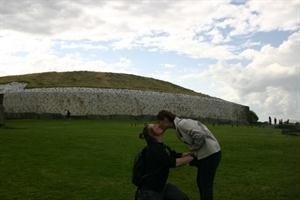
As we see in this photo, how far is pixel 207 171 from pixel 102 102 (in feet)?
Result: 161

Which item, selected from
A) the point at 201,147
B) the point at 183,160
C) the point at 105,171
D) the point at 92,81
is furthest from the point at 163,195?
the point at 92,81

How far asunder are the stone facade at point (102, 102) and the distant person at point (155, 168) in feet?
159

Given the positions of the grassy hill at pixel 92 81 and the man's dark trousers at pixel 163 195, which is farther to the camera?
the grassy hill at pixel 92 81

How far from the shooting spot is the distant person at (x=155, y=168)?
25.3ft

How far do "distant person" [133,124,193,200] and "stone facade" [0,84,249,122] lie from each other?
159 ft

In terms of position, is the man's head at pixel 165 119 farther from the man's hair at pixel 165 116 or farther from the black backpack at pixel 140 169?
the black backpack at pixel 140 169

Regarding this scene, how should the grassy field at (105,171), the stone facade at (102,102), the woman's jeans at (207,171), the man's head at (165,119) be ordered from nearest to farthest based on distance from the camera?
the man's head at (165,119), the woman's jeans at (207,171), the grassy field at (105,171), the stone facade at (102,102)

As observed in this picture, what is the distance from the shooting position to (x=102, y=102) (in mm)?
57344

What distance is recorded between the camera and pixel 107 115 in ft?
184

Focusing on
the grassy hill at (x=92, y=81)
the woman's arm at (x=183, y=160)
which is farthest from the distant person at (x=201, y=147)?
the grassy hill at (x=92, y=81)

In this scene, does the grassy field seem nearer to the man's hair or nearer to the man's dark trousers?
the man's dark trousers

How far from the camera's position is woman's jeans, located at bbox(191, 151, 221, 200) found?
28.6 feet

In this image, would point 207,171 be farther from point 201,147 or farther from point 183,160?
point 183,160

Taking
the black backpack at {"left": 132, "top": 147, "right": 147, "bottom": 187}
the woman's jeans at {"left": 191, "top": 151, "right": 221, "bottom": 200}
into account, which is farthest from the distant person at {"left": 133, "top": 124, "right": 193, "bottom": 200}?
the woman's jeans at {"left": 191, "top": 151, "right": 221, "bottom": 200}
